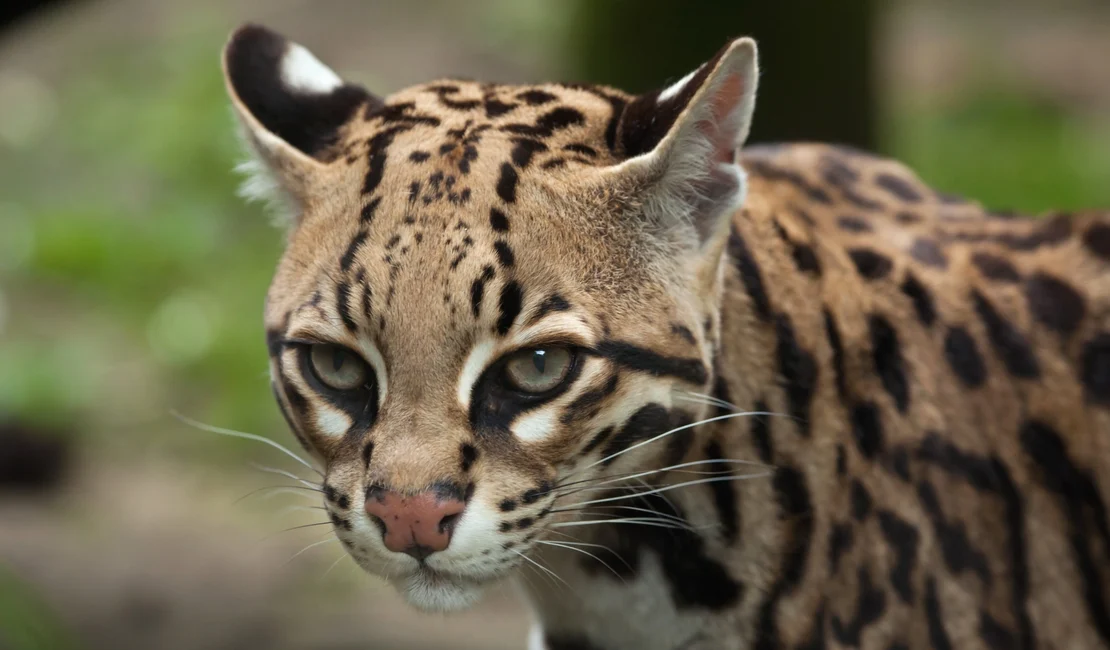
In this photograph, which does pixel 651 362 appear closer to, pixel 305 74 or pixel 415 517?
pixel 415 517

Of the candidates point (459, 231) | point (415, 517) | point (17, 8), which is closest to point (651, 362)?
point (459, 231)

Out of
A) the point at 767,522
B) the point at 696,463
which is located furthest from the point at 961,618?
the point at 696,463

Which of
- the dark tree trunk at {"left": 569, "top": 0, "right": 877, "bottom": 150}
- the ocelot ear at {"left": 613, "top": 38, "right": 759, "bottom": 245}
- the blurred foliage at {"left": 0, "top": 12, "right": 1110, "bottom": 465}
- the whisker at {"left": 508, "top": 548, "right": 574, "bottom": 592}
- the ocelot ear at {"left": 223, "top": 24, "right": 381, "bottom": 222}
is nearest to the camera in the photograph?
the ocelot ear at {"left": 613, "top": 38, "right": 759, "bottom": 245}

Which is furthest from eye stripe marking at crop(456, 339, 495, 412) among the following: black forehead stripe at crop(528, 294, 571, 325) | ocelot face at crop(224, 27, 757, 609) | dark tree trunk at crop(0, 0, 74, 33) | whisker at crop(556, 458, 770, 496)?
dark tree trunk at crop(0, 0, 74, 33)

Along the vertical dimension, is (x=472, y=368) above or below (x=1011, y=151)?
below

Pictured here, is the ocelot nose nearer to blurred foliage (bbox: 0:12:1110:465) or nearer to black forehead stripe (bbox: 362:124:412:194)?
black forehead stripe (bbox: 362:124:412:194)

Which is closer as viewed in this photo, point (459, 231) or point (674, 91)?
point (459, 231)
